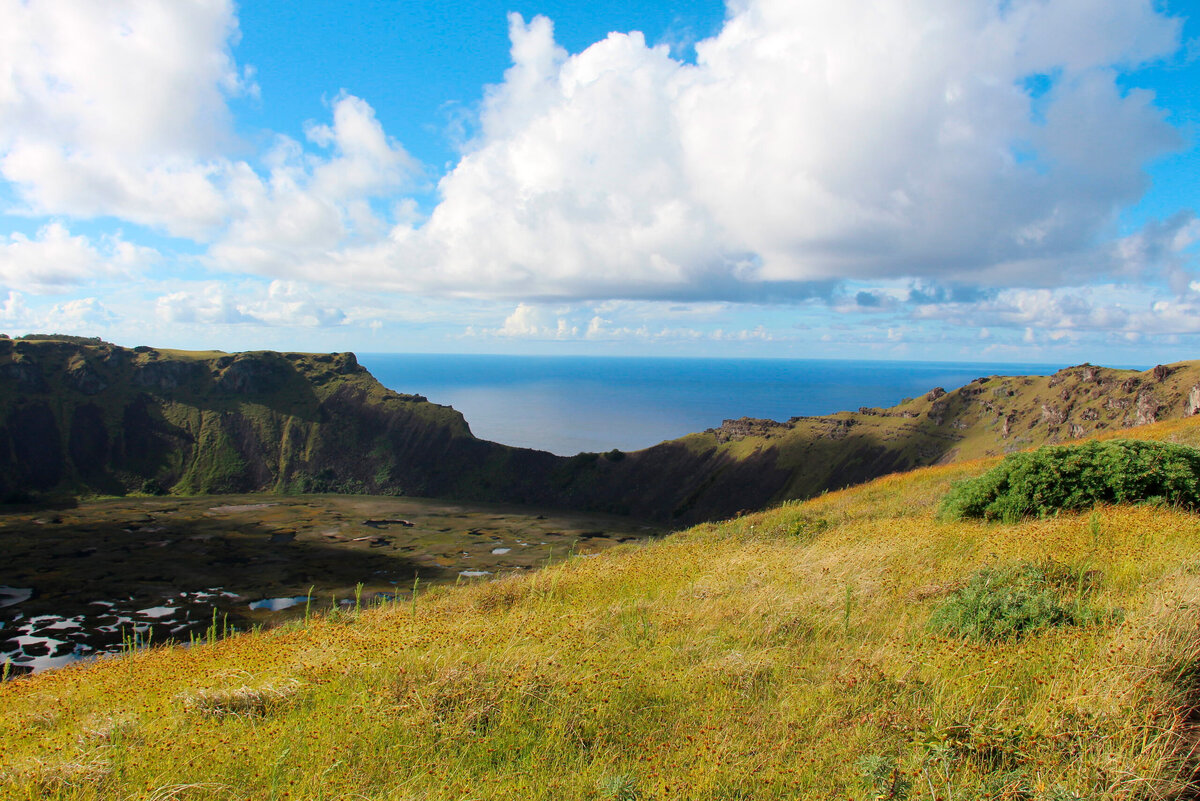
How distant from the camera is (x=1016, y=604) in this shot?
780cm

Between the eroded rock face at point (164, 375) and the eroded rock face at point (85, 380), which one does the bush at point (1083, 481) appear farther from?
the eroded rock face at point (85, 380)

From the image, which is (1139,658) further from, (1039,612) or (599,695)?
(599,695)

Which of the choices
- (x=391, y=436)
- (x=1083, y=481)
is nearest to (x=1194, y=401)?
(x=1083, y=481)

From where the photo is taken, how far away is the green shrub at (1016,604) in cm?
740

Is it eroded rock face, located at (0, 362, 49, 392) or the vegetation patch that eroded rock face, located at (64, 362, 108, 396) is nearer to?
eroded rock face, located at (0, 362, 49, 392)

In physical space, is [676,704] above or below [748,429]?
above

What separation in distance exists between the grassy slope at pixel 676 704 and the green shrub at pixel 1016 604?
0.99 ft

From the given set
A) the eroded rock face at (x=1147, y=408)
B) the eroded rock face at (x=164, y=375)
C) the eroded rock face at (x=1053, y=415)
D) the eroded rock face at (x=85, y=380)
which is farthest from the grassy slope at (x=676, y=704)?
the eroded rock face at (x=164, y=375)

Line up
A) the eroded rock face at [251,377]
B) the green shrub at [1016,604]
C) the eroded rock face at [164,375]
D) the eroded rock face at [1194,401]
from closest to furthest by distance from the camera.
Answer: the green shrub at [1016,604] < the eroded rock face at [1194,401] < the eroded rock face at [164,375] < the eroded rock face at [251,377]

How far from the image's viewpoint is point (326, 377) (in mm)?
168500

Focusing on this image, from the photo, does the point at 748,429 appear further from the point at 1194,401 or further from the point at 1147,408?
the point at 1194,401

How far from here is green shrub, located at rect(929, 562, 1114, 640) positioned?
7398mm

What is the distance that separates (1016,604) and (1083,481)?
8.40 meters

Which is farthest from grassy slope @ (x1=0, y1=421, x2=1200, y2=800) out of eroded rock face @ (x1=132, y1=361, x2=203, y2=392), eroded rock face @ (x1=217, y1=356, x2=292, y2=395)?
eroded rock face @ (x1=132, y1=361, x2=203, y2=392)
